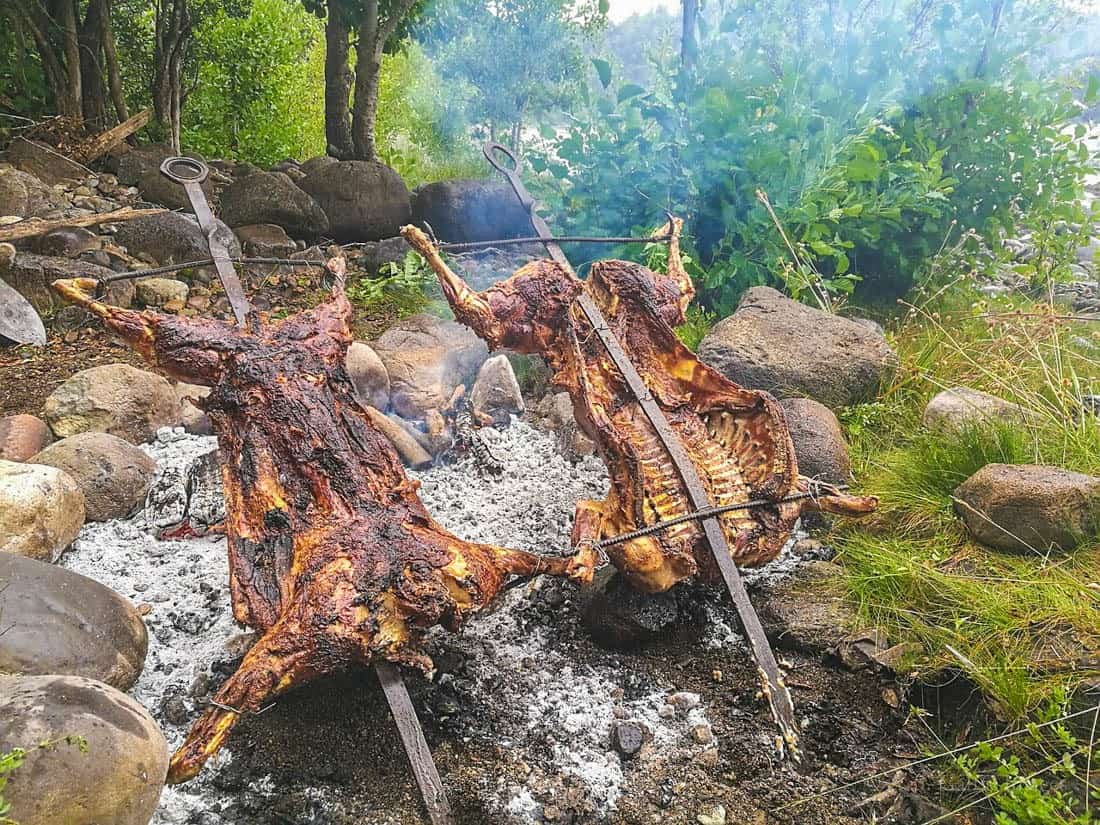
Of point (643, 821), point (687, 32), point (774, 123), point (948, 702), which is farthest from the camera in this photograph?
point (687, 32)

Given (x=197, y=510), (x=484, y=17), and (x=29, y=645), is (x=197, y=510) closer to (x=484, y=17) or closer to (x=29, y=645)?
(x=29, y=645)

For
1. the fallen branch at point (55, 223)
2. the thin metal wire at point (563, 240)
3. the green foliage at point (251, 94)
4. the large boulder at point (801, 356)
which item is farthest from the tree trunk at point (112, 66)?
the large boulder at point (801, 356)

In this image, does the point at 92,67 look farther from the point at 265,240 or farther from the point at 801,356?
the point at 801,356

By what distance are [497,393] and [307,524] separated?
2.03m

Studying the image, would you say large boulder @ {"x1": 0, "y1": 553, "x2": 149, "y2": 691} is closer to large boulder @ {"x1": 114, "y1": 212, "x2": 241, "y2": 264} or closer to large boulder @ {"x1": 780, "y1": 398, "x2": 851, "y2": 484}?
large boulder @ {"x1": 780, "y1": 398, "x2": 851, "y2": 484}

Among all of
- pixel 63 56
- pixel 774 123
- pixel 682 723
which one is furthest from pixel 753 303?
pixel 63 56

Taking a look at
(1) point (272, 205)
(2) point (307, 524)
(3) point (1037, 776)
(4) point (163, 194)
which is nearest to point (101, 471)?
(2) point (307, 524)

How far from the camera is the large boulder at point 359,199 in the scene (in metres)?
7.34

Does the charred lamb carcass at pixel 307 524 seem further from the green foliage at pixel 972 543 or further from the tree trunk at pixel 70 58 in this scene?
the tree trunk at pixel 70 58

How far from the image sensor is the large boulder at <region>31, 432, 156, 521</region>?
130 inches

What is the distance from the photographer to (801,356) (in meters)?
3.89

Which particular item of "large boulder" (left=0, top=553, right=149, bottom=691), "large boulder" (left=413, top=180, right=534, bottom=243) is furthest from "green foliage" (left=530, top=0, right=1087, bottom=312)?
"large boulder" (left=0, top=553, right=149, bottom=691)

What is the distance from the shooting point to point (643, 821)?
6.76 ft

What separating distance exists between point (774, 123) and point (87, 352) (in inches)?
184
